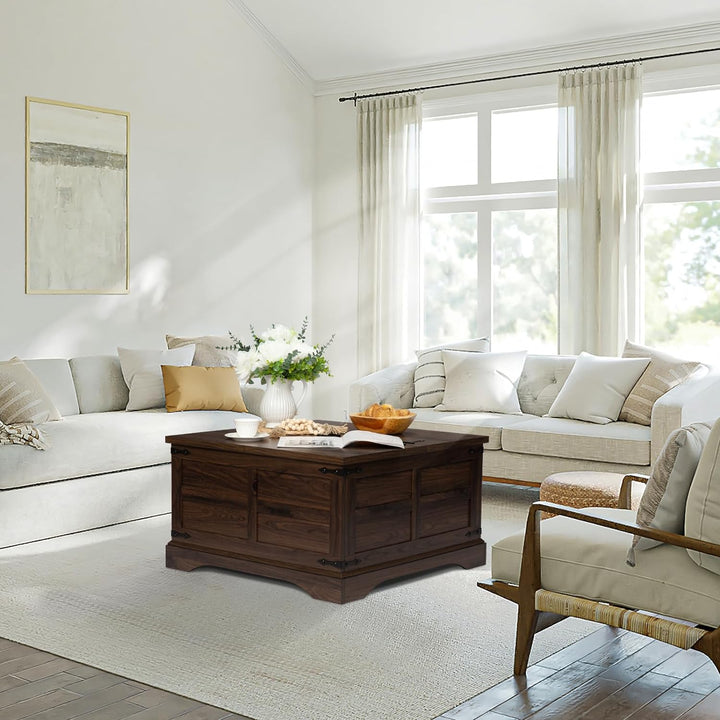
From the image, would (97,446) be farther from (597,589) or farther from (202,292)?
(597,589)

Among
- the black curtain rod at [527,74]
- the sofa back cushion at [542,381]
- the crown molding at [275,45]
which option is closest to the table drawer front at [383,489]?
the sofa back cushion at [542,381]

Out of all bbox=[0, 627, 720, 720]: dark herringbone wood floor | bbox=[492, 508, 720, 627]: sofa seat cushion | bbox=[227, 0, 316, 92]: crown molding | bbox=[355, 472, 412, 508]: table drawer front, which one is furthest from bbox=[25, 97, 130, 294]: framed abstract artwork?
bbox=[492, 508, 720, 627]: sofa seat cushion

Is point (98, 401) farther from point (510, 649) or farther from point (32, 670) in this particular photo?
point (510, 649)

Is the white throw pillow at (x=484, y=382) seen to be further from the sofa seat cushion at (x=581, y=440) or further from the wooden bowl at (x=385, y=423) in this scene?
the wooden bowl at (x=385, y=423)

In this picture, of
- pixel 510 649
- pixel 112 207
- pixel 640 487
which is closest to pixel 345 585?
pixel 510 649

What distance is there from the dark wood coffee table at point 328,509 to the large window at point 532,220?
284 cm

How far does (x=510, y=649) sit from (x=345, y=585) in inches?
30.8

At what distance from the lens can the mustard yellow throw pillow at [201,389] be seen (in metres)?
6.12

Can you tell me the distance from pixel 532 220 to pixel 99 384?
3283 mm

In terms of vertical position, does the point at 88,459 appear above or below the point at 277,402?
below

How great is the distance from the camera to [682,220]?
265 inches

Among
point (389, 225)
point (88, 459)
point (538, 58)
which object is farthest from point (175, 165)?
point (88, 459)

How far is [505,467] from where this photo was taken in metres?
5.84

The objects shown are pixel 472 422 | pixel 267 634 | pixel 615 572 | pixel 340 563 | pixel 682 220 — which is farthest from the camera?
pixel 682 220
